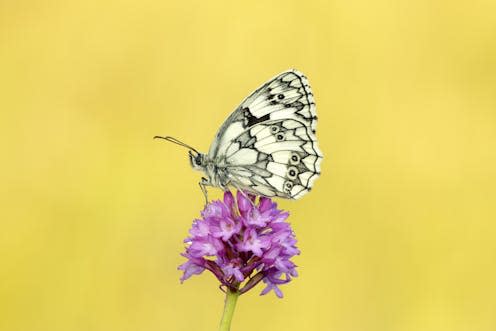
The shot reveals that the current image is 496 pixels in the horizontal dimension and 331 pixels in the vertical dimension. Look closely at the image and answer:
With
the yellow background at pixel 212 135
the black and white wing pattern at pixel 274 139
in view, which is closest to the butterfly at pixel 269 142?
the black and white wing pattern at pixel 274 139

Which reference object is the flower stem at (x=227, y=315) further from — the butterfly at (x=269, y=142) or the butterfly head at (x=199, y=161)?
the butterfly head at (x=199, y=161)

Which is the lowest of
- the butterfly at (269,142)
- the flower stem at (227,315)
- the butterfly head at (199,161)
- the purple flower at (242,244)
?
the flower stem at (227,315)

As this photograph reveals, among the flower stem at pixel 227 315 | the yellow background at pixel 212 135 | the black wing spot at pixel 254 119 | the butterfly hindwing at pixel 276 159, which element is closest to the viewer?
the flower stem at pixel 227 315

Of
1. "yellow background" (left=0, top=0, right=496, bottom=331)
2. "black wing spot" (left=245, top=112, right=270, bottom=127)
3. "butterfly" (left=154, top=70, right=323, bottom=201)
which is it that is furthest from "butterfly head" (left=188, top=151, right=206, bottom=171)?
"yellow background" (left=0, top=0, right=496, bottom=331)

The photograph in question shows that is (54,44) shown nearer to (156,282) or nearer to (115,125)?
(115,125)

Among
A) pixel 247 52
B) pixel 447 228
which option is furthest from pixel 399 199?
pixel 247 52

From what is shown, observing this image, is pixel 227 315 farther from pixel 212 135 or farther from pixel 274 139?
pixel 212 135

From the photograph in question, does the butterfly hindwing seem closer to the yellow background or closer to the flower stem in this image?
the flower stem
